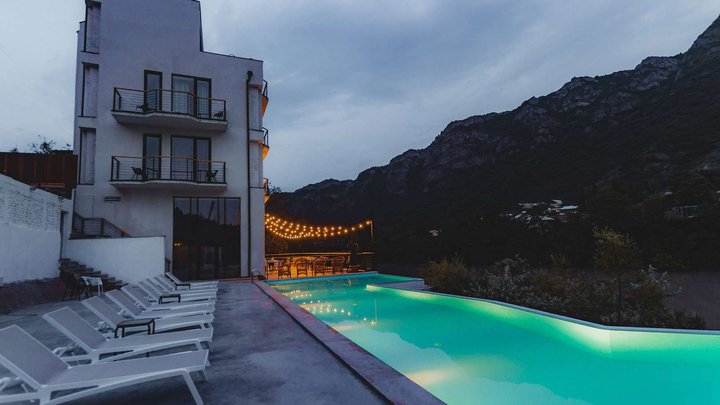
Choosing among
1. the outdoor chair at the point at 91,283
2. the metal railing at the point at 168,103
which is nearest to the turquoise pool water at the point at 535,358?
the outdoor chair at the point at 91,283

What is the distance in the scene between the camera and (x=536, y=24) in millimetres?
53844

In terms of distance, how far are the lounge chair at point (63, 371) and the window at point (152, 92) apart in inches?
567

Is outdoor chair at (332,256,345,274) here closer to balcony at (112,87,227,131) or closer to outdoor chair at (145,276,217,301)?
balcony at (112,87,227,131)

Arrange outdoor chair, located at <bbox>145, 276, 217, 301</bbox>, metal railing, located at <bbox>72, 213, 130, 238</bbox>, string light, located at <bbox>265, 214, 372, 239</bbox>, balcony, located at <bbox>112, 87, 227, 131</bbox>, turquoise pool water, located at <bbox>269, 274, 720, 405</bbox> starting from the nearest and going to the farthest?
turquoise pool water, located at <bbox>269, 274, 720, 405</bbox> < outdoor chair, located at <bbox>145, 276, 217, 301</bbox> < metal railing, located at <bbox>72, 213, 130, 238</bbox> < balcony, located at <bbox>112, 87, 227, 131</bbox> < string light, located at <bbox>265, 214, 372, 239</bbox>

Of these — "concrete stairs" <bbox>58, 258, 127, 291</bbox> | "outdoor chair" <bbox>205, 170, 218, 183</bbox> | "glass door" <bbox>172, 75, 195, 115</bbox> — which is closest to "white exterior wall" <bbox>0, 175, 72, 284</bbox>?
"concrete stairs" <bbox>58, 258, 127, 291</bbox>

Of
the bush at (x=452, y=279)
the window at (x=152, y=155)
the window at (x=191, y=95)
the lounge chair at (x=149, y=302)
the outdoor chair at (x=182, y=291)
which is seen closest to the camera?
the lounge chair at (x=149, y=302)

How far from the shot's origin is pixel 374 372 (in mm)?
3654

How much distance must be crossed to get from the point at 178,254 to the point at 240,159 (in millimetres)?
4670

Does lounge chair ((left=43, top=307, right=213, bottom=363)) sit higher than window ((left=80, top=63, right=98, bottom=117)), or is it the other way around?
window ((left=80, top=63, right=98, bottom=117))

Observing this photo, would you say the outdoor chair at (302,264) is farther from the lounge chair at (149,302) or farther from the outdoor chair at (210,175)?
the lounge chair at (149,302)

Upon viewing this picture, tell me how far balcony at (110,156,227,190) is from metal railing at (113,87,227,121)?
1.90 metres

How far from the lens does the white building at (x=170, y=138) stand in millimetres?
15156

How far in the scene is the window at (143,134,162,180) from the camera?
50.8 ft

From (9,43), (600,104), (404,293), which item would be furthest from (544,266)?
(600,104)
